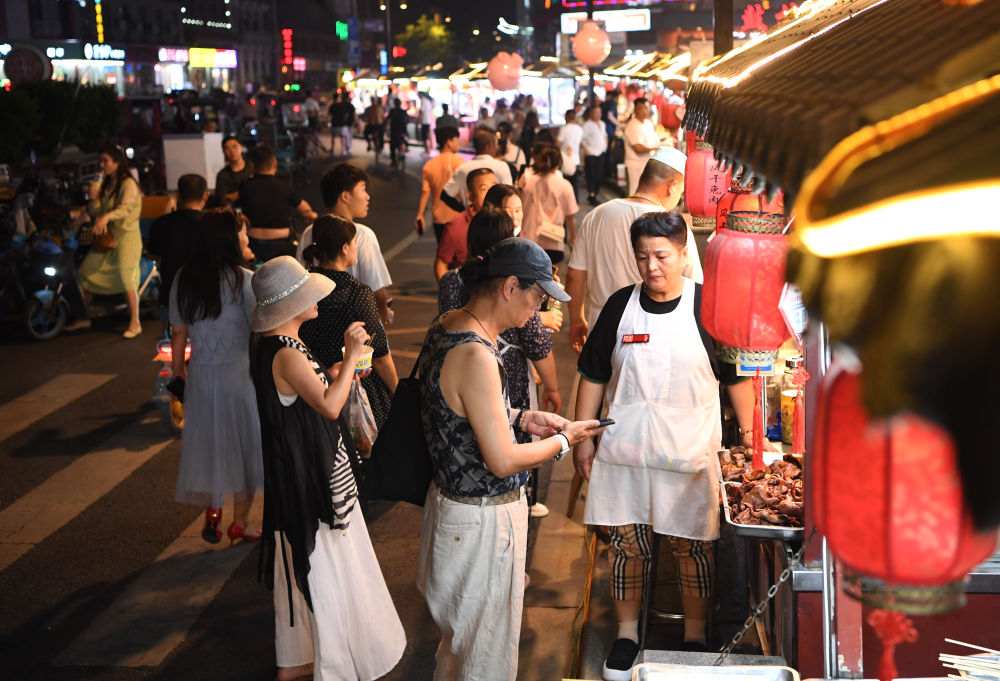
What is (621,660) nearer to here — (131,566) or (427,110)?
(131,566)

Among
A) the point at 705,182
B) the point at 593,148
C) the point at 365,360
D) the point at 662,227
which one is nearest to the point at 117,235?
the point at 365,360

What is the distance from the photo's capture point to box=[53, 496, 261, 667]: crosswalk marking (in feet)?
17.4

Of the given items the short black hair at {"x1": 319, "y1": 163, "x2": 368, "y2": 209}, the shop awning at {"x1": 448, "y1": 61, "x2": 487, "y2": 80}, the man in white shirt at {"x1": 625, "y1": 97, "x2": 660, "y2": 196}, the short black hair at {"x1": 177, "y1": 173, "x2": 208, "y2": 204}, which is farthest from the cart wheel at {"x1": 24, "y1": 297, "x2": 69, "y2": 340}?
the shop awning at {"x1": 448, "y1": 61, "x2": 487, "y2": 80}

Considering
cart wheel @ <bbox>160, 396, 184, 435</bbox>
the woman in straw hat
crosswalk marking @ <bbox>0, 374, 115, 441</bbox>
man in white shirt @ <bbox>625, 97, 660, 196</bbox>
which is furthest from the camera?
man in white shirt @ <bbox>625, 97, 660, 196</bbox>

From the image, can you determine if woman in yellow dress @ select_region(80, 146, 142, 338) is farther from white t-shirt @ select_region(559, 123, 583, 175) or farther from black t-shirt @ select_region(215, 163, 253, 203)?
white t-shirt @ select_region(559, 123, 583, 175)

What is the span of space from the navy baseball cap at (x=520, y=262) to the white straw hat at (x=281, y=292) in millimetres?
1081

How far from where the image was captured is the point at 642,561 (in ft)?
16.3

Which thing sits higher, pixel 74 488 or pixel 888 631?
pixel 888 631

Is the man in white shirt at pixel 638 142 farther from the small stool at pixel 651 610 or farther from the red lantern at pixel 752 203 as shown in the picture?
the red lantern at pixel 752 203

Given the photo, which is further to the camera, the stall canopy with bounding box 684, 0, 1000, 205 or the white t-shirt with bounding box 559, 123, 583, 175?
the white t-shirt with bounding box 559, 123, 583, 175

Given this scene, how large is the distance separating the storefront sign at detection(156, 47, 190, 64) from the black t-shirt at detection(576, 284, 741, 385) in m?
71.3

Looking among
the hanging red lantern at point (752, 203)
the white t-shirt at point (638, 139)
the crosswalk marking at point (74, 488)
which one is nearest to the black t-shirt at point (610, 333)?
the hanging red lantern at point (752, 203)

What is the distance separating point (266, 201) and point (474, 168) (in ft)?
6.56

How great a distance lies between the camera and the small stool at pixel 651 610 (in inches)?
200
